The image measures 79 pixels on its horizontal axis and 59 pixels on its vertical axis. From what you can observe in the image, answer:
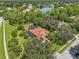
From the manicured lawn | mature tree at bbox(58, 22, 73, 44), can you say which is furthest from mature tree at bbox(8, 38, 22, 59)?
mature tree at bbox(58, 22, 73, 44)

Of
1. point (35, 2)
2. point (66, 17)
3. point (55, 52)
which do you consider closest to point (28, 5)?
point (35, 2)

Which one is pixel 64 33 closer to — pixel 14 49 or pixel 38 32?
pixel 38 32

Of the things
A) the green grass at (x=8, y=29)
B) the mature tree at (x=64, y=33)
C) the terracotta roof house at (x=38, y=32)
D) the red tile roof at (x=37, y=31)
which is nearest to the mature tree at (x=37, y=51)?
the mature tree at (x=64, y=33)

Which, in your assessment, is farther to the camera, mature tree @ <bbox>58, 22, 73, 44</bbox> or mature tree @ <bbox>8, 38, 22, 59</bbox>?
mature tree @ <bbox>58, 22, 73, 44</bbox>

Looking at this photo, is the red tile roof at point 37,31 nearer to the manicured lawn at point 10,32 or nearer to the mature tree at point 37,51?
the manicured lawn at point 10,32

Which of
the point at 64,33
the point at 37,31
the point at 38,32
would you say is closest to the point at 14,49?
the point at 38,32

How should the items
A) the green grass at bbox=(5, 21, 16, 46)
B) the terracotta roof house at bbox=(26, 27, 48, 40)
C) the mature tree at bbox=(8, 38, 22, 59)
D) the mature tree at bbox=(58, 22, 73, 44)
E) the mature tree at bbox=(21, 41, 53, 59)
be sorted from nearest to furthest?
the mature tree at bbox=(21, 41, 53, 59), the mature tree at bbox=(8, 38, 22, 59), the mature tree at bbox=(58, 22, 73, 44), the terracotta roof house at bbox=(26, 27, 48, 40), the green grass at bbox=(5, 21, 16, 46)

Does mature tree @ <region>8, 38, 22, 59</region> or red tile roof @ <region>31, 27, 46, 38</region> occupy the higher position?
mature tree @ <region>8, 38, 22, 59</region>

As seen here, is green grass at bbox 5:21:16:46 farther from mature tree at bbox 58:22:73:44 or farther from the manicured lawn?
mature tree at bbox 58:22:73:44

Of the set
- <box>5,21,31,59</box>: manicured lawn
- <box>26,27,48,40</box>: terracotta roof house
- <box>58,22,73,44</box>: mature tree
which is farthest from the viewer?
<box>26,27,48,40</box>: terracotta roof house

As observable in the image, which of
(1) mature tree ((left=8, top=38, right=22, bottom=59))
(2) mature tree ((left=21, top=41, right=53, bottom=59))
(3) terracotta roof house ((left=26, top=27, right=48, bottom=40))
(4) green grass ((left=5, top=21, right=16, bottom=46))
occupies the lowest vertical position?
(4) green grass ((left=5, top=21, right=16, bottom=46))

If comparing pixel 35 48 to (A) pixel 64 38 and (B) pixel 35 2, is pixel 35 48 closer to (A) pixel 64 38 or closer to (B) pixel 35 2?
(A) pixel 64 38
